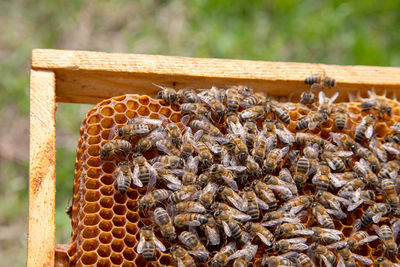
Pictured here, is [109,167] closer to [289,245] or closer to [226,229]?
[226,229]

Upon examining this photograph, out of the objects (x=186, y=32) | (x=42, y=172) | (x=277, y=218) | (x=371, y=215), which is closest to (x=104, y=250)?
(x=42, y=172)

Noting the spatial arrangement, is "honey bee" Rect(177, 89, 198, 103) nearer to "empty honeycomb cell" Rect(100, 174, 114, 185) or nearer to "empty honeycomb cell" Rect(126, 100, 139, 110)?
"empty honeycomb cell" Rect(126, 100, 139, 110)

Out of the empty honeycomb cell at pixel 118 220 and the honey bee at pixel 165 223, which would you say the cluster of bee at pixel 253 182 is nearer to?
the honey bee at pixel 165 223

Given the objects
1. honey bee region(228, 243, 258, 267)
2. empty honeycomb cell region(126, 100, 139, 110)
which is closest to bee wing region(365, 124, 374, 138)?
honey bee region(228, 243, 258, 267)

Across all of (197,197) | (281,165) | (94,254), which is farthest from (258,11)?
Answer: (94,254)

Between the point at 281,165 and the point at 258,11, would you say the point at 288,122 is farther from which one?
the point at 258,11

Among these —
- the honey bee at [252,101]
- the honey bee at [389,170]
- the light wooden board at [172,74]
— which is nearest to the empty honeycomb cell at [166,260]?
the honey bee at [252,101]
